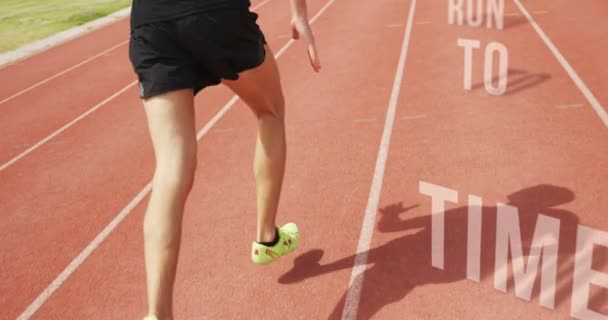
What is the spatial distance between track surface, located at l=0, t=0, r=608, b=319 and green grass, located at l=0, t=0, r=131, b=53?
721 cm

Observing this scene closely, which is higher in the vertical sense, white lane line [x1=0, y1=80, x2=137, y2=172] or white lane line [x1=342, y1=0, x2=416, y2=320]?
white lane line [x1=342, y1=0, x2=416, y2=320]

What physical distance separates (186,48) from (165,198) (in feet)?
1.64

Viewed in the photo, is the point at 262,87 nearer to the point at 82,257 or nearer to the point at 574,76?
the point at 82,257

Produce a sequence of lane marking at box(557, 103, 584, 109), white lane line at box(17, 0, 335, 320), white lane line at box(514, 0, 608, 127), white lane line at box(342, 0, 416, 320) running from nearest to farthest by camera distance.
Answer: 1. white lane line at box(342, 0, 416, 320)
2. white lane line at box(17, 0, 335, 320)
3. white lane line at box(514, 0, 608, 127)
4. lane marking at box(557, 103, 584, 109)

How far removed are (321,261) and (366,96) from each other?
9.94 ft

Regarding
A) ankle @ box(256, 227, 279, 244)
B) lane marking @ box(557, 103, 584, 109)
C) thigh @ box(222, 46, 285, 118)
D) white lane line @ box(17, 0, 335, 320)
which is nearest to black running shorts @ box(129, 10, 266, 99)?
thigh @ box(222, 46, 285, 118)

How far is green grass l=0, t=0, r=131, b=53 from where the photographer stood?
45.4 feet

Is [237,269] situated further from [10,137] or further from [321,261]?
[10,137]

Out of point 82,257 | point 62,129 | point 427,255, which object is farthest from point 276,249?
point 62,129

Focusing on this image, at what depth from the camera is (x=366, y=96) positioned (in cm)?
572

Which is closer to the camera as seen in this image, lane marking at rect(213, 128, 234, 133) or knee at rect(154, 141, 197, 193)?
knee at rect(154, 141, 197, 193)

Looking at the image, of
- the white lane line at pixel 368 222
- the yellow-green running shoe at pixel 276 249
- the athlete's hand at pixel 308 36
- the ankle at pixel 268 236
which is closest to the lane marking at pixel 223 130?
the white lane line at pixel 368 222

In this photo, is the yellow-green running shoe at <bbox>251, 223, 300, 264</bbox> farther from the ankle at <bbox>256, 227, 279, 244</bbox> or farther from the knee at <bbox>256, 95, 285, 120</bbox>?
the knee at <bbox>256, 95, 285, 120</bbox>

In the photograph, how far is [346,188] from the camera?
12.3ft
